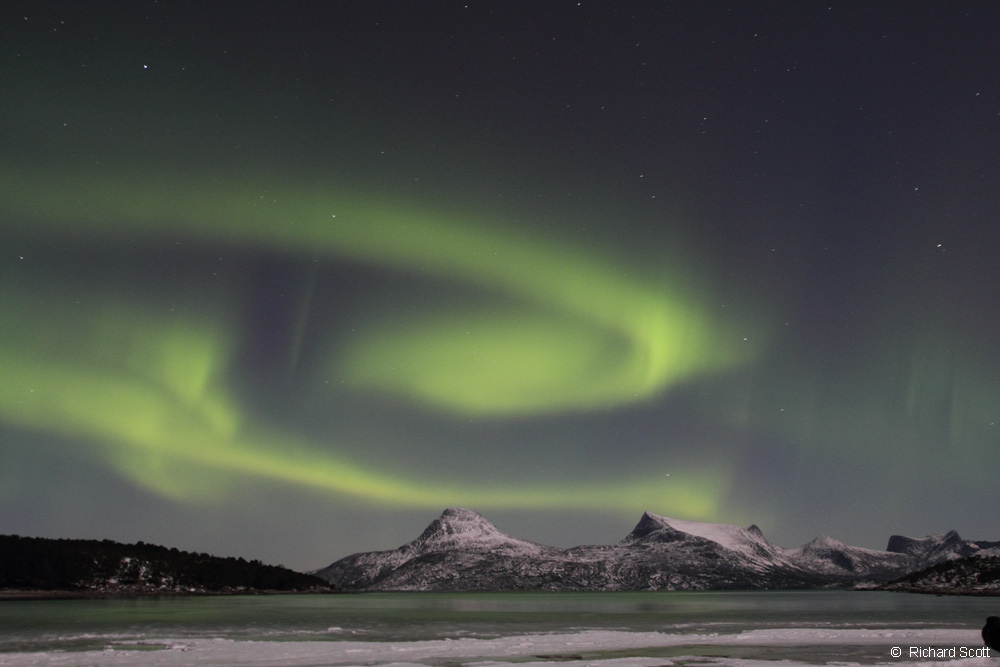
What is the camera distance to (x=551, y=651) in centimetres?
4688

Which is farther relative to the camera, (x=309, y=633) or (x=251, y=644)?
(x=309, y=633)

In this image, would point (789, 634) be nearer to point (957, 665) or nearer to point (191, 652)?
point (957, 665)

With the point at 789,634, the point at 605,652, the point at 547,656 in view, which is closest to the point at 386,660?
the point at 547,656

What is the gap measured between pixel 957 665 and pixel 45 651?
55.3 m

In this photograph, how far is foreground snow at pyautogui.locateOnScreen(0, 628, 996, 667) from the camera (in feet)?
131

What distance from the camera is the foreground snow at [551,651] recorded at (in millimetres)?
39906

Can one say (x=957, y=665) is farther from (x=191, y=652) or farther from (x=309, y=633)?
(x=309, y=633)

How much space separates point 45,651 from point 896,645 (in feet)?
192

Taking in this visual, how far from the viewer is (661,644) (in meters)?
52.2

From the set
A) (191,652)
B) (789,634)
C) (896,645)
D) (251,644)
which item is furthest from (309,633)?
(896,645)

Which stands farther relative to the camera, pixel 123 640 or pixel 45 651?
pixel 123 640

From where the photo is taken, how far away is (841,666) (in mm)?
37188

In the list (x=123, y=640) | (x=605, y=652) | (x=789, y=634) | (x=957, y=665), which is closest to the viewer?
(x=957, y=665)

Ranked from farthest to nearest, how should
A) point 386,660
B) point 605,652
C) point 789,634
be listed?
1. point 789,634
2. point 605,652
3. point 386,660
